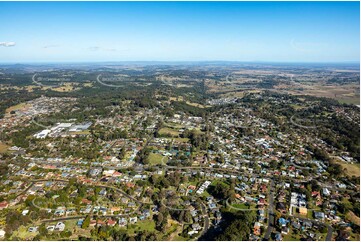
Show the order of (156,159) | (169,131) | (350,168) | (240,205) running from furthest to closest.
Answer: (169,131) < (156,159) < (350,168) < (240,205)

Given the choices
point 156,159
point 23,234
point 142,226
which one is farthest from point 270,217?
point 23,234

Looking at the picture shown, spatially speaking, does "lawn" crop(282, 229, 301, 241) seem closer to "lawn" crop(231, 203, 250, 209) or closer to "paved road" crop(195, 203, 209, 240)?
Result: "lawn" crop(231, 203, 250, 209)

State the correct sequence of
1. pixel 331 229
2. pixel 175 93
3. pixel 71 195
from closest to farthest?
1. pixel 331 229
2. pixel 71 195
3. pixel 175 93

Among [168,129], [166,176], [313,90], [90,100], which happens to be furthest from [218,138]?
[313,90]

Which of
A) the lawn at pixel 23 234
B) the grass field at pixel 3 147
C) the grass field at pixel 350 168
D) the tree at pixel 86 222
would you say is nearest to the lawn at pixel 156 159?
the tree at pixel 86 222

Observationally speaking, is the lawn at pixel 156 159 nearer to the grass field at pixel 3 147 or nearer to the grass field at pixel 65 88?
the grass field at pixel 3 147

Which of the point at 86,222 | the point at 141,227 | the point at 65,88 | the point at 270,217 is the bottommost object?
the point at 141,227

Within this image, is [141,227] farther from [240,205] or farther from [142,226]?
[240,205]

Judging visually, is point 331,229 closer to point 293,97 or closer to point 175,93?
point 293,97

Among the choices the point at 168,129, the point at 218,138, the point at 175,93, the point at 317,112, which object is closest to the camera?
the point at 218,138

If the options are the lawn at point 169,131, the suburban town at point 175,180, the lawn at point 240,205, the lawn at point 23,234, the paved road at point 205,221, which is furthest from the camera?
the lawn at point 169,131

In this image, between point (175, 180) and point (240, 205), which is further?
point (175, 180)
